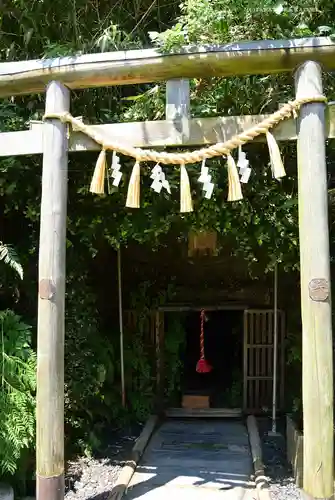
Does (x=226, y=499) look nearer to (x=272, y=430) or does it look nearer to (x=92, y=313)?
(x=272, y=430)

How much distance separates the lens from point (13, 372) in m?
4.24

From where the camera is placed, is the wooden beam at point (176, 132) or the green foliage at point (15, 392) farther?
the green foliage at point (15, 392)

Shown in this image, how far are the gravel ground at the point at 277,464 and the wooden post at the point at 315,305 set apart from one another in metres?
1.62

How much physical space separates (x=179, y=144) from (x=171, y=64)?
0.51m

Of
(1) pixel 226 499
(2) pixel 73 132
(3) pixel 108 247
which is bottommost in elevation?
(1) pixel 226 499

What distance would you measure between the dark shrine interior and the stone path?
140 cm

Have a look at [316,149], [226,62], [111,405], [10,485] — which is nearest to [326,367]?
[316,149]

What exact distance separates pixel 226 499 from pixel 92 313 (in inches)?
101

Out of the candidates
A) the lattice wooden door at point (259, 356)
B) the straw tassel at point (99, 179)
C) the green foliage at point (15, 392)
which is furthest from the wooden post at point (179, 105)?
the lattice wooden door at point (259, 356)

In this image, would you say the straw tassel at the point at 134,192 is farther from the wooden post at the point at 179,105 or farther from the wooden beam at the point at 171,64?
the wooden beam at the point at 171,64

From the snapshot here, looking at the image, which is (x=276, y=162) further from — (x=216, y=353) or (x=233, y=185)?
(x=216, y=353)

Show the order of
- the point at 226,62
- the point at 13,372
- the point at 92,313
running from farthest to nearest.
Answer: the point at 92,313, the point at 13,372, the point at 226,62

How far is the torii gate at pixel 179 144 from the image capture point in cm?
313

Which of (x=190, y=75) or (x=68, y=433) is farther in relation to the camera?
(x=68, y=433)
